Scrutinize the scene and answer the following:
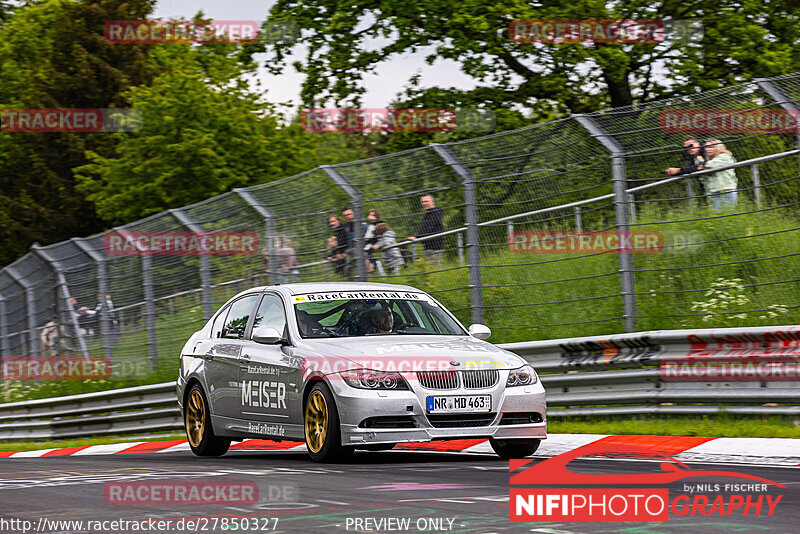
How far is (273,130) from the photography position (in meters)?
37.2

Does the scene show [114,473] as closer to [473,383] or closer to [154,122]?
[473,383]

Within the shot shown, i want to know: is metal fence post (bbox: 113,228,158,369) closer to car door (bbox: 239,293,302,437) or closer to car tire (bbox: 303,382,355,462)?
car door (bbox: 239,293,302,437)

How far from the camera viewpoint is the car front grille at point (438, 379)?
929 cm

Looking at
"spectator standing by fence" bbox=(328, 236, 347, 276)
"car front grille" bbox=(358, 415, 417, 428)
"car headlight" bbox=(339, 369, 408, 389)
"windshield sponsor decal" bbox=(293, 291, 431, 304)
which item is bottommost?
"car front grille" bbox=(358, 415, 417, 428)

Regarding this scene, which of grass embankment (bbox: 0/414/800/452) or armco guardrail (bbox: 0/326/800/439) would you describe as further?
armco guardrail (bbox: 0/326/800/439)

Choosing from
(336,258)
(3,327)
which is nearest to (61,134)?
(3,327)

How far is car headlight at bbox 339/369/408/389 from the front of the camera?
9.23 meters

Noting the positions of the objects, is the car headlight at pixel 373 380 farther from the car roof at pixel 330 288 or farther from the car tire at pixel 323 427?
the car roof at pixel 330 288

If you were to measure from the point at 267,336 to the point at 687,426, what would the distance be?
3602 millimetres

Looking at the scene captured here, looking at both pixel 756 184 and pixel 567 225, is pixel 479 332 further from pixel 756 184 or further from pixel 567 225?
pixel 756 184

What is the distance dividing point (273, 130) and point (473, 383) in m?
28.6

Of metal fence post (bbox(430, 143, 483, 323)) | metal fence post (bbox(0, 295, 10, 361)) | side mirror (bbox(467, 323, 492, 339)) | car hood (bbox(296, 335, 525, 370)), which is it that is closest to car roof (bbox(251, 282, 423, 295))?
car hood (bbox(296, 335, 525, 370))

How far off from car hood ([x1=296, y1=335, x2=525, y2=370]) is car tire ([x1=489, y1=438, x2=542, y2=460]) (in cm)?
62

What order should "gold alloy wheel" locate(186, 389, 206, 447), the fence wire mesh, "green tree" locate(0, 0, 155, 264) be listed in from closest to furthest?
the fence wire mesh
"gold alloy wheel" locate(186, 389, 206, 447)
"green tree" locate(0, 0, 155, 264)
